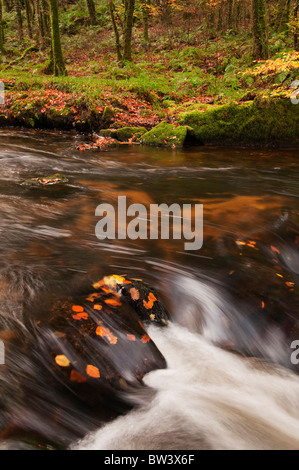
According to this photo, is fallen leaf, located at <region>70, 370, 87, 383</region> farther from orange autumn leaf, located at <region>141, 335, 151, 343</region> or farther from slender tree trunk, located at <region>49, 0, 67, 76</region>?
slender tree trunk, located at <region>49, 0, 67, 76</region>

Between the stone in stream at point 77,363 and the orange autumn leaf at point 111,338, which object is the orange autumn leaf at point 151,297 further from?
the orange autumn leaf at point 111,338

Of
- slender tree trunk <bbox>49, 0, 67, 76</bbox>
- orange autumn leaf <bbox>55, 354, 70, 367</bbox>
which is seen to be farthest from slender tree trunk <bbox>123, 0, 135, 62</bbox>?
orange autumn leaf <bbox>55, 354, 70, 367</bbox>

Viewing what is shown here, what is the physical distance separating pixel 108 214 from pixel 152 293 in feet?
8.11

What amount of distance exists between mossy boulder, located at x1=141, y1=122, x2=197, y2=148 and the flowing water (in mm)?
4063

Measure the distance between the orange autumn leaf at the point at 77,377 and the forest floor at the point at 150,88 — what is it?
871cm

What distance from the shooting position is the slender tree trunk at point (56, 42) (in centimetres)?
1500

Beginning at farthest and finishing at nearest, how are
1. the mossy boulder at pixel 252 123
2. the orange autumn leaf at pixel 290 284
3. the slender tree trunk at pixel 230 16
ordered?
the slender tree trunk at pixel 230 16 < the mossy boulder at pixel 252 123 < the orange autumn leaf at pixel 290 284

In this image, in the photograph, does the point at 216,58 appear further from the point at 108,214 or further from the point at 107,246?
the point at 107,246

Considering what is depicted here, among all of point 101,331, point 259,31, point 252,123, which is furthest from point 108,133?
point 101,331

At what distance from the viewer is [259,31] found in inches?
498

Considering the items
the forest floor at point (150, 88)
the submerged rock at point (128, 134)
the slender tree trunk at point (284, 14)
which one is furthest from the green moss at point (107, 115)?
the slender tree trunk at point (284, 14)

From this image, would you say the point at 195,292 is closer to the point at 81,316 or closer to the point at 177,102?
the point at 81,316

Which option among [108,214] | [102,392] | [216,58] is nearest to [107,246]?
[108,214]

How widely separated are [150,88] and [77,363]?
14923 mm
